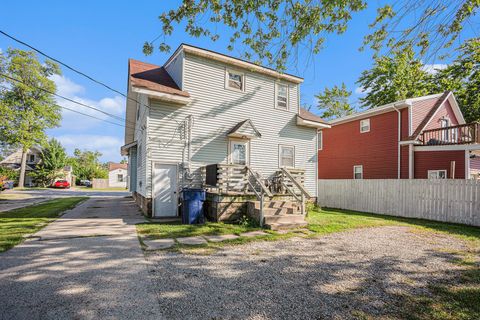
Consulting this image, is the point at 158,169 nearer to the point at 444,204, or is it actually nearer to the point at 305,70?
the point at 305,70

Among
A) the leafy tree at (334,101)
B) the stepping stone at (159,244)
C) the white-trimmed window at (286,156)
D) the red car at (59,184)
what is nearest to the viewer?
the stepping stone at (159,244)

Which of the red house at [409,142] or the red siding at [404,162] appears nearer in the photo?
the red house at [409,142]

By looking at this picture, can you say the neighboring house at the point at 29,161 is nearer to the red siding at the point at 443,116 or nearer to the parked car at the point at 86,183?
the parked car at the point at 86,183

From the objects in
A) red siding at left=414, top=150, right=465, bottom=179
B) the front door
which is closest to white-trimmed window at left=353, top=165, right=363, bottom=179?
red siding at left=414, top=150, right=465, bottom=179

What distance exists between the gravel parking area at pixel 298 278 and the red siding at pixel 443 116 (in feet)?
42.7

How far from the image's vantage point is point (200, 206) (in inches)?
354

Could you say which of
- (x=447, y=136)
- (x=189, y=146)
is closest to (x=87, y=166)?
(x=189, y=146)

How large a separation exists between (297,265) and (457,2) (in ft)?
17.4

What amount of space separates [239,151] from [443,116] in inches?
607

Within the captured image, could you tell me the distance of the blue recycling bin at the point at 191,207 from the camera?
8789mm

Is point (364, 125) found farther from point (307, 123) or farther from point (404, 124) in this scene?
point (307, 123)

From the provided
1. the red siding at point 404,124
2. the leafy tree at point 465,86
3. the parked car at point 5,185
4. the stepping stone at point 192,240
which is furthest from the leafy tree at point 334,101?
the parked car at point 5,185

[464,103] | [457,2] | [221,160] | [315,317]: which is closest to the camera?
[315,317]

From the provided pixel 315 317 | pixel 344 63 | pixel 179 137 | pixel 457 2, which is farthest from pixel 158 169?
pixel 457 2
